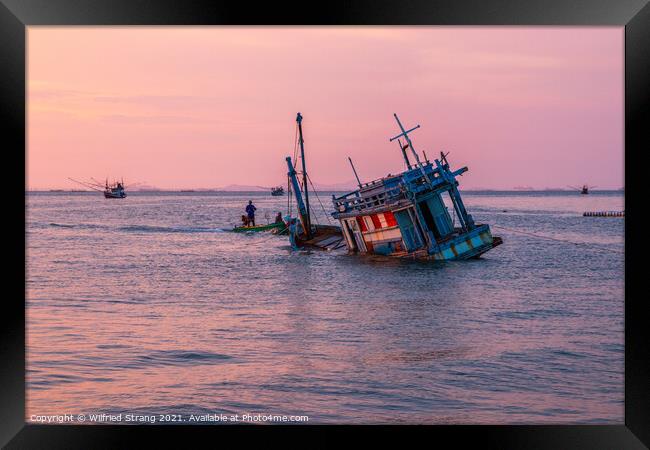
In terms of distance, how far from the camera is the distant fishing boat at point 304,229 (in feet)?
117

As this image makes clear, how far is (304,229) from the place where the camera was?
37.6 metres

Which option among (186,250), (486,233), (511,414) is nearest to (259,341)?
(511,414)

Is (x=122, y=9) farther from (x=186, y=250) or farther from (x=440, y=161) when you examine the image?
(x=186, y=250)

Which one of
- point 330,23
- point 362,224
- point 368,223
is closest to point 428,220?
point 368,223

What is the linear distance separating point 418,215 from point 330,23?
17.9 meters

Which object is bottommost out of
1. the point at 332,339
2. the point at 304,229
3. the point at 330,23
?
the point at 332,339

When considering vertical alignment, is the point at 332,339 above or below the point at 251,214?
below

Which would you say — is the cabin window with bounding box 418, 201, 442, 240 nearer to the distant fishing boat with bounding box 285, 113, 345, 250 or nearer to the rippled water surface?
the rippled water surface

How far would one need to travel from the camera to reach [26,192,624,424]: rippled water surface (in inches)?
440

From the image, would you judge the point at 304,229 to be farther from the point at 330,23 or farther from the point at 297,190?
the point at 330,23

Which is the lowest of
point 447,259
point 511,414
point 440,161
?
point 511,414

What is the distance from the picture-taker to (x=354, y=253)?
31047 mm

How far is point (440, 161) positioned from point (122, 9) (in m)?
19.2

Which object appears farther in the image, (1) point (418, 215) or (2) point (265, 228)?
(2) point (265, 228)
